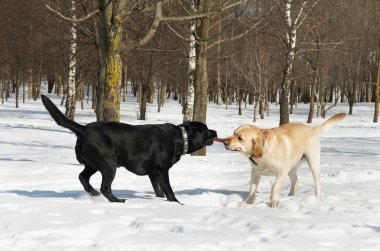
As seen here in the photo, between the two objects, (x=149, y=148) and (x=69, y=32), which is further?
(x=69, y=32)

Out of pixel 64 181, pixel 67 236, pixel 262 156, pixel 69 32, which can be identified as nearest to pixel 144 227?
pixel 67 236

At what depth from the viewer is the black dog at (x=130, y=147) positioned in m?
5.68

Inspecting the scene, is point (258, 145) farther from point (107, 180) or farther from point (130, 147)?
point (107, 180)

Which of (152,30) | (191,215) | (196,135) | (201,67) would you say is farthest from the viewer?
(201,67)

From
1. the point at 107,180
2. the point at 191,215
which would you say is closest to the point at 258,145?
the point at 191,215

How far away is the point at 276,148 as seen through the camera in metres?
5.80

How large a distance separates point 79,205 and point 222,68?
41924mm

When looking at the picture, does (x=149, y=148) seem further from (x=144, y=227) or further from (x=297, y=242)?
(x=297, y=242)

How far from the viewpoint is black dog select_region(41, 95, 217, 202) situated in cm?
568

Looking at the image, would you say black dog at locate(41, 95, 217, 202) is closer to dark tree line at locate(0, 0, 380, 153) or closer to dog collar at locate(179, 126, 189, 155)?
dog collar at locate(179, 126, 189, 155)

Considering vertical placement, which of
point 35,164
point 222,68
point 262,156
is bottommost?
point 35,164

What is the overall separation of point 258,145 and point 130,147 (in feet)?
5.13

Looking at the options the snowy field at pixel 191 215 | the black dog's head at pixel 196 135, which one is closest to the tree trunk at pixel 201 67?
the snowy field at pixel 191 215

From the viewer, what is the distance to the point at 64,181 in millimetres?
7879
